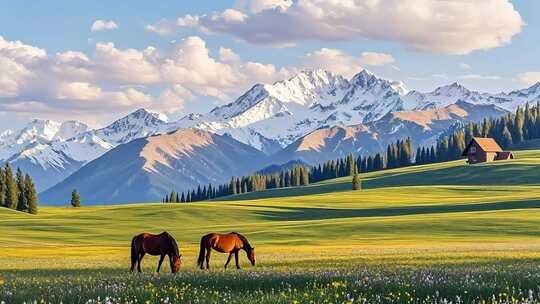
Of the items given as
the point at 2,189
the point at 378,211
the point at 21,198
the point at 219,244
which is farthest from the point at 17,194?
the point at 219,244

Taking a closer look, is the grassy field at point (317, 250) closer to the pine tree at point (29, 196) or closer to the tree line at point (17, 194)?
the pine tree at point (29, 196)

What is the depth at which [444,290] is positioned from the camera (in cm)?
1420

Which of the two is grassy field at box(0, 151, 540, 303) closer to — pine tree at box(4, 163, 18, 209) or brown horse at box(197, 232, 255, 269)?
brown horse at box(197, 232, 255, 269)

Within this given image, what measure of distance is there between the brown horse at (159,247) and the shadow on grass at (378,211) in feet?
314

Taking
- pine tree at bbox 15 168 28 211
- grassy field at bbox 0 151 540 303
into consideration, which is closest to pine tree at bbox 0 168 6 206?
pine tree at bbox 15 168 28 211

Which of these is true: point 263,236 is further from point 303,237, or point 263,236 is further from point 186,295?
point 186,295

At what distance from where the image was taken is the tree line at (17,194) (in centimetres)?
16225

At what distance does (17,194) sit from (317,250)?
123162mm

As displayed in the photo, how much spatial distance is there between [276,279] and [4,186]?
159m

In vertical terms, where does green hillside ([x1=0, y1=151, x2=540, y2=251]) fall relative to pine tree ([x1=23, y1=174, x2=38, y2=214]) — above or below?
below

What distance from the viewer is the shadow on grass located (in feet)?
388

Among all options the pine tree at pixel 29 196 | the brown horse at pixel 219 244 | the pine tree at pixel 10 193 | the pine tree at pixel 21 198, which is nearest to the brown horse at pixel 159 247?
the brown horse at pixel 219 244

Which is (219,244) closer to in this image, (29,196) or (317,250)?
(317,250)

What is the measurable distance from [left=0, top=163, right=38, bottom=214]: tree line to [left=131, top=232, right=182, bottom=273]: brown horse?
144 metres
